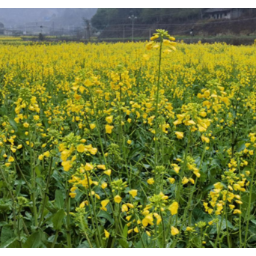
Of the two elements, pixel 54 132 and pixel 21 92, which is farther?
pixel 21 92

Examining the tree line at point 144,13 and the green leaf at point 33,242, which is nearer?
the green leaf at point 33,242

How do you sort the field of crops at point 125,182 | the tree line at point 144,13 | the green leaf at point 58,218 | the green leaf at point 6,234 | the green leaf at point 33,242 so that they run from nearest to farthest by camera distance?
1. the field of crops at point 125,182
2. the green leaf at point 33,242
3. the green leaf at point 58,218
4. the green leaf at point 6,234
5. the tree line at point 144,13

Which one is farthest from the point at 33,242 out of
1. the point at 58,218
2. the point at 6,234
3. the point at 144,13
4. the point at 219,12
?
the point at 219,12

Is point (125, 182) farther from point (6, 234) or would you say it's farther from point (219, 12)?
point (219, 12)

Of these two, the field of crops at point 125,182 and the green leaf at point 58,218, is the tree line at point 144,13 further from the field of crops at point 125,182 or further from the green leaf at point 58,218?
the green leaf at point 58,218

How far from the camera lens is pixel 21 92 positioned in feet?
7.31

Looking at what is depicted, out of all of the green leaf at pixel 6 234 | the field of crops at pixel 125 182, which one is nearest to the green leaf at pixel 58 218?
the field of crops at pixel 125 182

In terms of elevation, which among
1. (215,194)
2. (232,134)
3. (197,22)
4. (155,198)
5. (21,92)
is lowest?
(232,134)

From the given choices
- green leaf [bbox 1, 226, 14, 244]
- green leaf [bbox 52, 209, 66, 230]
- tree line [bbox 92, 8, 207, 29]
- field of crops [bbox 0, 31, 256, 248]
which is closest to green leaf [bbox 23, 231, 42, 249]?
field of crops [bbox 0, 31, 256, 248]

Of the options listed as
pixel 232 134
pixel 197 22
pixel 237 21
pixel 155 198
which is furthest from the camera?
pixel 237 21

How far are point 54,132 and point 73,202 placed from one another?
0.94 m

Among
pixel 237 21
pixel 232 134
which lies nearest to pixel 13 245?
pixel 232 134
